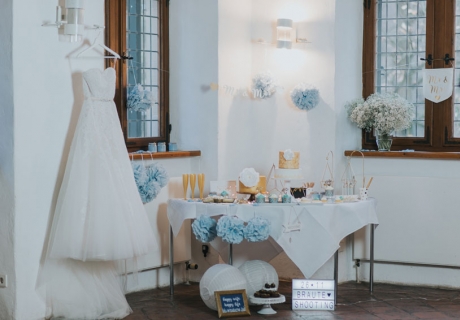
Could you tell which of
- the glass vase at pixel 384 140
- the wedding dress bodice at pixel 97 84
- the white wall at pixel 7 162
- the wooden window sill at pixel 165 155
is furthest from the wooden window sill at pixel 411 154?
the white wall at pixel 7 162

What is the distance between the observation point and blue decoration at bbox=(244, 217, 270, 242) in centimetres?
489

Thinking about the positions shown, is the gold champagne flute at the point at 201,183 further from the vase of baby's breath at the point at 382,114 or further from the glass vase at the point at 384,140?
the glass vase at the point at 384,140

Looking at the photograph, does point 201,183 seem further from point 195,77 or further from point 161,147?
point 195,77

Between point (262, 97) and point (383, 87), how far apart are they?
977 mm

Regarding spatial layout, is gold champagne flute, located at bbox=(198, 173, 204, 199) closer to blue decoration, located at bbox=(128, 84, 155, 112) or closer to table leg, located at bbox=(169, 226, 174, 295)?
table leg, located at bbox=(169, 226, 174, 295)

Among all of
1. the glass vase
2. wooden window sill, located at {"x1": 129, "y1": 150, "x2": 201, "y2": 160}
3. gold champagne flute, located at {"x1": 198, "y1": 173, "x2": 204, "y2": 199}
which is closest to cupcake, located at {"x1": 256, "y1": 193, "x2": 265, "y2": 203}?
gold champagne flute, located at {"x1": 198, "y1": 173, "x2": 204, "y2": 199}

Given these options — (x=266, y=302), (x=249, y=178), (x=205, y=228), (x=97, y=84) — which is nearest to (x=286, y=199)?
(x=249, y=178)

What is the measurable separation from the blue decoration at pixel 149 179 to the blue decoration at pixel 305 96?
1.23 m

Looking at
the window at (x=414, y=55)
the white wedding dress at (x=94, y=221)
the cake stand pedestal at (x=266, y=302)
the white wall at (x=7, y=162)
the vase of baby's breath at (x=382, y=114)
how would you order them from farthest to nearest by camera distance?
the window at (x=414, y=55), the vase of baby's breath at (x=382, y=114), the cake stand pedestal at (x=266, y=302), the white wedding dress at (x=94, y=221), the white wall at (x=7, y=162)

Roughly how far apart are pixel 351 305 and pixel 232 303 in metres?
0.88

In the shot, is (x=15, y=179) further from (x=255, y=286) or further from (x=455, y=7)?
(x=455, y=7)

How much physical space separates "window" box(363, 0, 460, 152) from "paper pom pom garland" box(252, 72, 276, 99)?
0.76 m

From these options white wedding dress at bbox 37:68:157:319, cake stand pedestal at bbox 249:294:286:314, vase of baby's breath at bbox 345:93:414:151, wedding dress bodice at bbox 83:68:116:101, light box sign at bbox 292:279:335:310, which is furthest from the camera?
vase of baby's breath at bbox 345:93:414:151

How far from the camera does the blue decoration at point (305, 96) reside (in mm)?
5758
